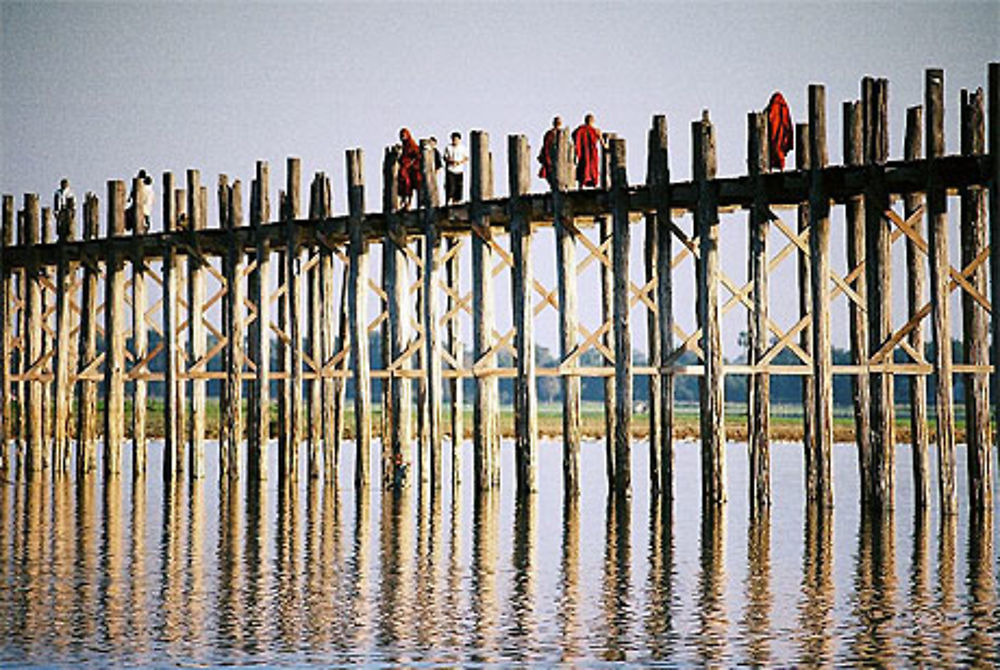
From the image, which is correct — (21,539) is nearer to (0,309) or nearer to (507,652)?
(507,652)

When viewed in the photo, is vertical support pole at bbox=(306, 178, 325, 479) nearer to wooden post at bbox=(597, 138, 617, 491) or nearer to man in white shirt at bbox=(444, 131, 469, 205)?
man in white shirt at bbox=(444, 131, 469, 205)

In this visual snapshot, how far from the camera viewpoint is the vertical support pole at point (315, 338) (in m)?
29.5

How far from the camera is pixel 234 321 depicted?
101 ft

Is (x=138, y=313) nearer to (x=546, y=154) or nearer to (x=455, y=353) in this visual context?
(x=455, y=353)

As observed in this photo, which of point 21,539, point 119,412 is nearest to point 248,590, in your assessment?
point 21,539

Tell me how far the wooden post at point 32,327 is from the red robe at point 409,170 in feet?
28.9

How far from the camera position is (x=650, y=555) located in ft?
66.0

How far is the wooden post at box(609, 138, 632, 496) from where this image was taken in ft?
80.7

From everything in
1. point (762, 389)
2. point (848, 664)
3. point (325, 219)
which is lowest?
point (848, 664)

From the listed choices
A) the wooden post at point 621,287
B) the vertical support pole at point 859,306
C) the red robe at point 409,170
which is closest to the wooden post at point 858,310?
the vertical support pole at point 859,306

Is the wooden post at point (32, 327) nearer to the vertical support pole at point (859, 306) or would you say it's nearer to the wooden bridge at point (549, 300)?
the wooden bridge at point (549, 300)

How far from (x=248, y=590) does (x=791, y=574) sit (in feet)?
15.1

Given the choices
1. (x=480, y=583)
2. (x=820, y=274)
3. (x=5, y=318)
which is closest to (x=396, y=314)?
(x=820, y=274)

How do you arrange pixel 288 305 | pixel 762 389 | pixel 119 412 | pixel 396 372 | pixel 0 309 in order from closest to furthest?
pixel 762 389 < pixel 396 372 < pixel 288 305 < pixel 119 412 < pixel 0 309
